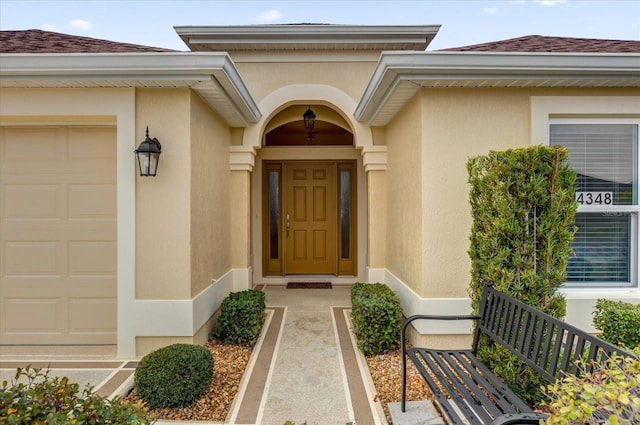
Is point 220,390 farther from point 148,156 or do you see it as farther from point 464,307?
point 464,307

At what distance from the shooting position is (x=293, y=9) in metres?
11.9

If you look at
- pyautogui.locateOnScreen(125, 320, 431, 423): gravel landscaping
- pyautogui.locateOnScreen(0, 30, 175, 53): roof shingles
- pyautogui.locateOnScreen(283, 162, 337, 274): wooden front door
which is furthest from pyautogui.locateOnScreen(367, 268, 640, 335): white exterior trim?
pyautogui.locateOnScreen(0, 30, 175, 53): roof shingles

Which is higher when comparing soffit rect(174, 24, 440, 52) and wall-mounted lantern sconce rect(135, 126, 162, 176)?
soffit rect(174, 24, 440, 52)

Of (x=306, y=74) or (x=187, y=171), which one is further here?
(x=306, y=74)

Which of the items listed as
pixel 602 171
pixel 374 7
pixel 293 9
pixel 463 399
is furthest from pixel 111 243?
pixel 293 9

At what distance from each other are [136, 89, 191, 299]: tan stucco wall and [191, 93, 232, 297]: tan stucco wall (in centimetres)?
11

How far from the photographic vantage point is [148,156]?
133 inches

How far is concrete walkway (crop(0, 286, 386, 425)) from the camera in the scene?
107 inches

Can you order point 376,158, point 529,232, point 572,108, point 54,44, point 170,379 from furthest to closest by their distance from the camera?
point 376,158
point 54,44
point 572,108
point 170,379
point 529,232

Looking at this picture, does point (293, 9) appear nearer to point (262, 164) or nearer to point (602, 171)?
point (262, 164)

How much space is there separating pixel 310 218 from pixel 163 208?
412 cm

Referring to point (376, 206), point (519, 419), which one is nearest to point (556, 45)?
point (376, 206)

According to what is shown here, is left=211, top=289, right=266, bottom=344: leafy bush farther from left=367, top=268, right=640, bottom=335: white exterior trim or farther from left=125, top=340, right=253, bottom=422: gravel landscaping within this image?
left=367, top=268, right=640, bottom=335: white exterior trim

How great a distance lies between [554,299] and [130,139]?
405cm
